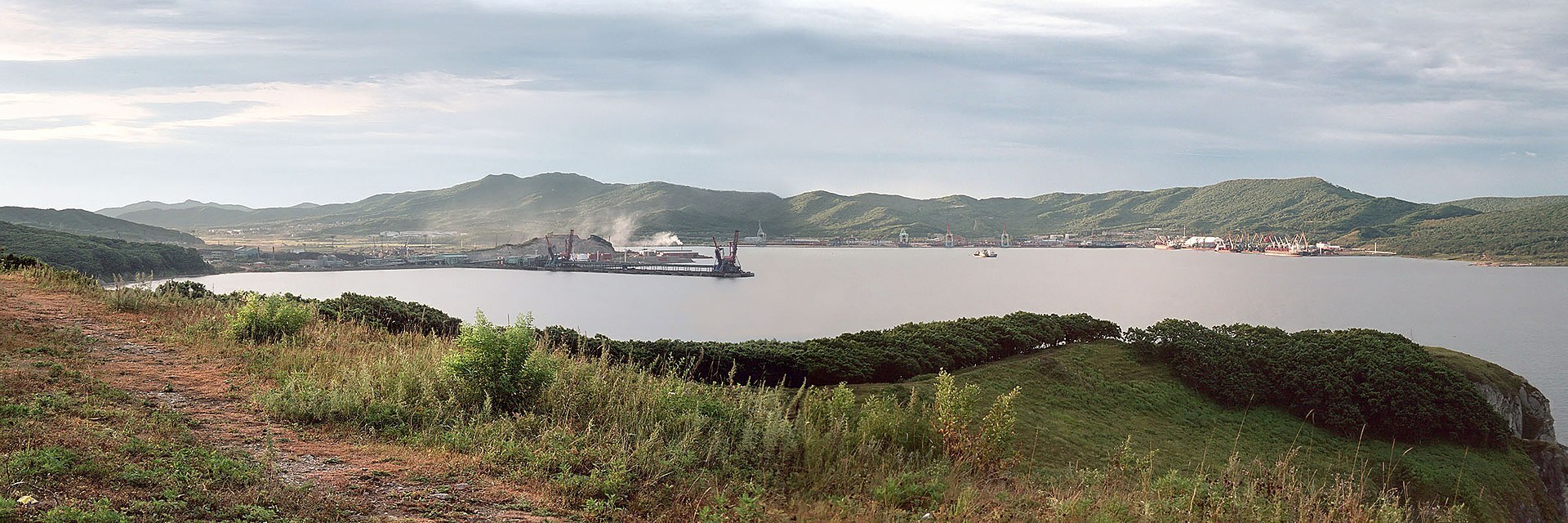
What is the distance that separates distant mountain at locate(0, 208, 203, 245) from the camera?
104438 millimetres

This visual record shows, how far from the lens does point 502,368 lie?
704 cm

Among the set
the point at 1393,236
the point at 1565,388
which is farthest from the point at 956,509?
the point at 1393,236

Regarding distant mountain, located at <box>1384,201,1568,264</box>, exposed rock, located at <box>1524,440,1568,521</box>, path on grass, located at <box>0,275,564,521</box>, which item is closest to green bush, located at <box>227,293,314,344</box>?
path on grass, located at <box>0,275,564,521</box>

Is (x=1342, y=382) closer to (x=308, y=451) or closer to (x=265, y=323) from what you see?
(x=308, y=451)

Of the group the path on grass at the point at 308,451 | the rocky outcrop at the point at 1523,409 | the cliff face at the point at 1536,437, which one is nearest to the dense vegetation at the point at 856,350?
the path on grass at the point at 308,451

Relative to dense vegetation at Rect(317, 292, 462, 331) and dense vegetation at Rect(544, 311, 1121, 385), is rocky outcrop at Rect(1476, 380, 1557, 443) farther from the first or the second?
dense vegetation at Rect(317, 292, 462, 331)

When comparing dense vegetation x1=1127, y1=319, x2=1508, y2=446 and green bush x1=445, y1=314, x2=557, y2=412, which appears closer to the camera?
green bush x1=445, y1=314, x2=557, y2=412

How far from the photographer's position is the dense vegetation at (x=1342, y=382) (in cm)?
1936

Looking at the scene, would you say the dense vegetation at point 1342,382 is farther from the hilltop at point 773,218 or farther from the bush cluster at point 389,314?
the hilltop at point 773,218

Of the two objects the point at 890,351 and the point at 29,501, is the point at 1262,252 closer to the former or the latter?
the point at 890,351

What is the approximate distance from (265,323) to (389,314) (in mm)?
5263

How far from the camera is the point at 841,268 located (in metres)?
104

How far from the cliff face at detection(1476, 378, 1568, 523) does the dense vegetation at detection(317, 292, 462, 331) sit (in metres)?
22.3

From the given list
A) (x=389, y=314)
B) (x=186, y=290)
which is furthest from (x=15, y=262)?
(x=389, y=314)
